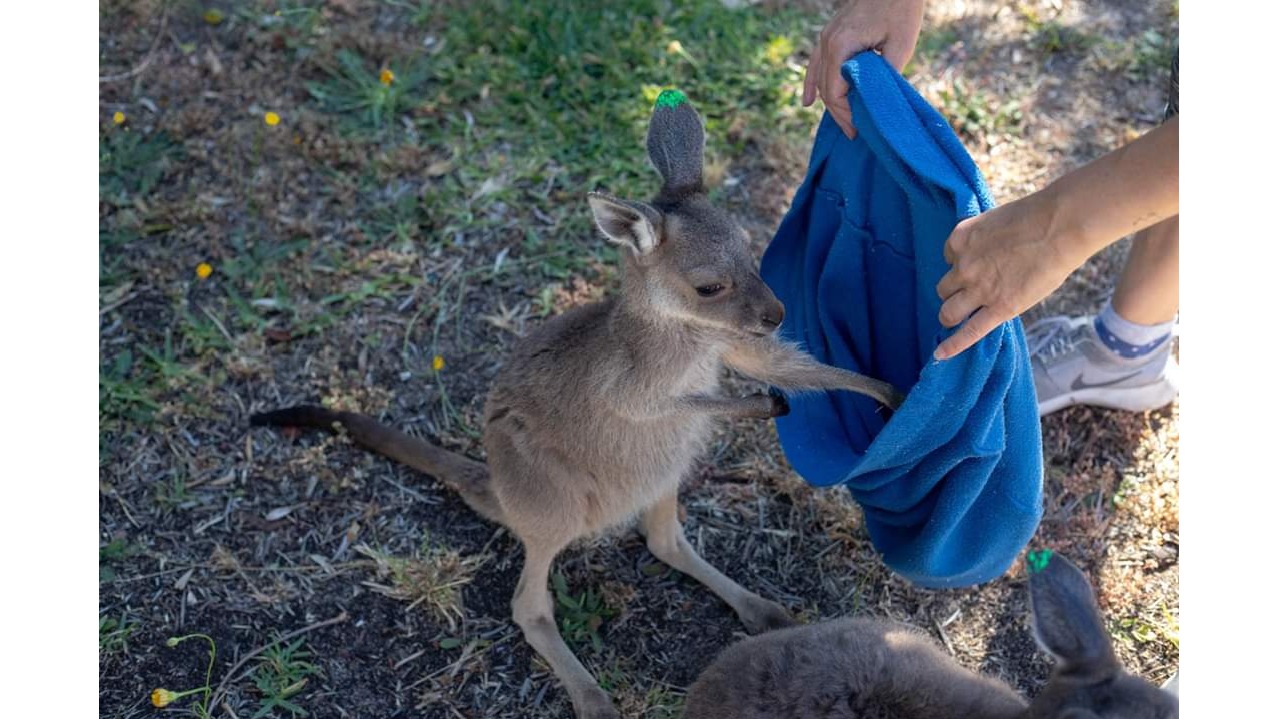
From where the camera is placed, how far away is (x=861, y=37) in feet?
10.2

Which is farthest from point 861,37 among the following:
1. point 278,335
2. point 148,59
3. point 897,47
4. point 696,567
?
point 148,59

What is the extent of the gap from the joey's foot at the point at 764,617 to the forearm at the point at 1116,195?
1.45 m

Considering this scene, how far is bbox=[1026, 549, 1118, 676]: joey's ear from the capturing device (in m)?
2.37

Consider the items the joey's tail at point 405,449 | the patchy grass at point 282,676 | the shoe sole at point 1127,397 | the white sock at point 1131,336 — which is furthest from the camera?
the shoe sole at point 1127,397

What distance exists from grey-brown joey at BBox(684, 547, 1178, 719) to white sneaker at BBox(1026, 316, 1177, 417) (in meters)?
1.31

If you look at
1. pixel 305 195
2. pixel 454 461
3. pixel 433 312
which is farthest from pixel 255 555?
pixel 305 195

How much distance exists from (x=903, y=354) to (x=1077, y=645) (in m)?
1.08

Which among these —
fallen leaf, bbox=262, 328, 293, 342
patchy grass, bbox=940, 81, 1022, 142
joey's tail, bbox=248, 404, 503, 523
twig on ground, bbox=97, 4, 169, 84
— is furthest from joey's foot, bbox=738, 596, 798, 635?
twig on ground, bbox=97, 4, 169, 84

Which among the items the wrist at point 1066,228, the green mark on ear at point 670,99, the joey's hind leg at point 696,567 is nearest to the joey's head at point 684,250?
the green mark on ear at point 670,99

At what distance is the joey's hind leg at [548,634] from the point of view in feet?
11.1

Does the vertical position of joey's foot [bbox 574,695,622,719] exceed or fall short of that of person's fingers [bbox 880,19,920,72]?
it falls short

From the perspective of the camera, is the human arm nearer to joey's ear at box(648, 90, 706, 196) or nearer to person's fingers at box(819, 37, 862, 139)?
person's fingers at box(819, 37, 862, 139)

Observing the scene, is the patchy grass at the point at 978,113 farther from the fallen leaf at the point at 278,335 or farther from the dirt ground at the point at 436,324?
the fallen leaf at the point at 278,335

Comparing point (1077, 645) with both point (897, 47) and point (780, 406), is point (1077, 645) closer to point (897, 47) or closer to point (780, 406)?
point (780, 406)
